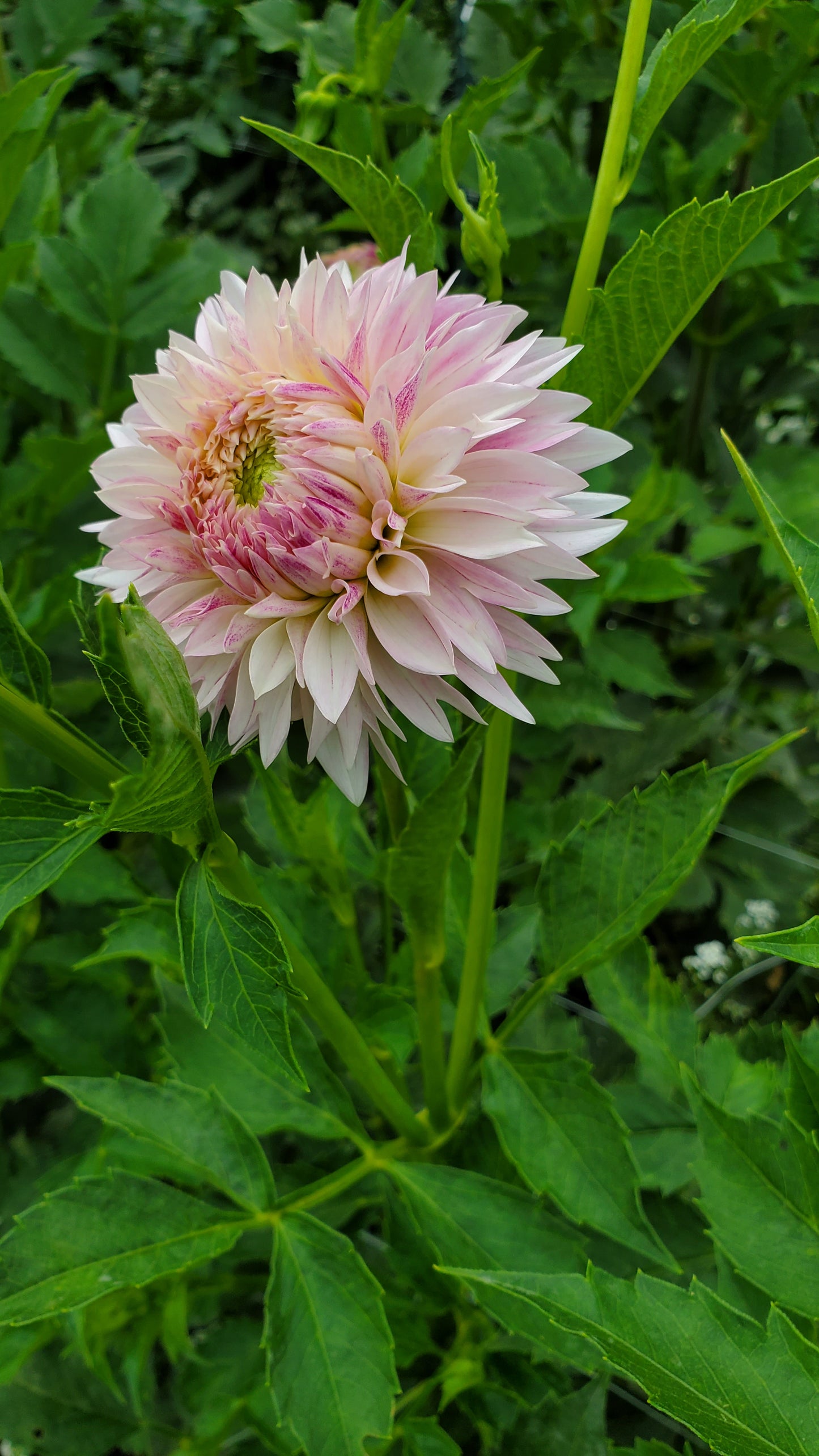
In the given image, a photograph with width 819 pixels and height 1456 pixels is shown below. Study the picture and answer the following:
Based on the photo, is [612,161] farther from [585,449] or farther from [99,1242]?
[99,1242]

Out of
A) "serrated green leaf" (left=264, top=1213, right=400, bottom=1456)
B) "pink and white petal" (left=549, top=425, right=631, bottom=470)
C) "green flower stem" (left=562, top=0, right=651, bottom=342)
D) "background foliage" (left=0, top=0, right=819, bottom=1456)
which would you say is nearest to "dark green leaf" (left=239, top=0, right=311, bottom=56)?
"background foliage" (left=0, top=0, right=819, bottom=1456)

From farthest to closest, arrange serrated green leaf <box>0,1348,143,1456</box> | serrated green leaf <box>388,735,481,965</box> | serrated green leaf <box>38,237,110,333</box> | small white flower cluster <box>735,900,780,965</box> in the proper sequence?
small white flower cluster <box>735,900,780,965</box> → serrated green leaf <box>38,237,110,333</box> → serrated green leaf <box>0,1348,143,1456</box> → serrated green leaf <box>388,735,481,965</box>

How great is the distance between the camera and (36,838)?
12.9 inches

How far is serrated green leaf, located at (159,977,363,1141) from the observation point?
0.52 metres

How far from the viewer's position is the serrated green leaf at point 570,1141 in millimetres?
448

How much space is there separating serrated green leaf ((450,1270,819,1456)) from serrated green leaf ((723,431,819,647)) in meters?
0.22

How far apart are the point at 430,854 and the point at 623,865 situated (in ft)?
0.47

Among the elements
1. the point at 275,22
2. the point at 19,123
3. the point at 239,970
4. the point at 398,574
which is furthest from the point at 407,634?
the point at 275,22

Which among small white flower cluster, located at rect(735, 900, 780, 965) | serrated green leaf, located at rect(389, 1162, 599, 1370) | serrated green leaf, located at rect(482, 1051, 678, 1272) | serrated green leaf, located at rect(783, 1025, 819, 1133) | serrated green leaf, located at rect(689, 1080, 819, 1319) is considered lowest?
small white flower cluster, located at rect(735, 900, 780, 965)

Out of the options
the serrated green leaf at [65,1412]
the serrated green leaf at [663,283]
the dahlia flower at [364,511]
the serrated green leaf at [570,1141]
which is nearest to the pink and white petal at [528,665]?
the dahlia flower at [364,511]

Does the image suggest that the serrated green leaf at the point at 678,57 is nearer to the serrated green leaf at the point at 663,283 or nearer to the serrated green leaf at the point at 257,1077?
the serrated green leaf at the point at 663,283

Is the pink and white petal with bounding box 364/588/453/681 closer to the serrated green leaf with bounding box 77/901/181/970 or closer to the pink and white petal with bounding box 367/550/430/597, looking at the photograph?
the pink and white petal with bounding box 367/550/430/597

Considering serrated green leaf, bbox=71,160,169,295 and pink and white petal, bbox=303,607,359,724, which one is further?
serrated green leaf, bbox=71,160,169,295

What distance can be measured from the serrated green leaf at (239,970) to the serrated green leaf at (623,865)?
207 mm
